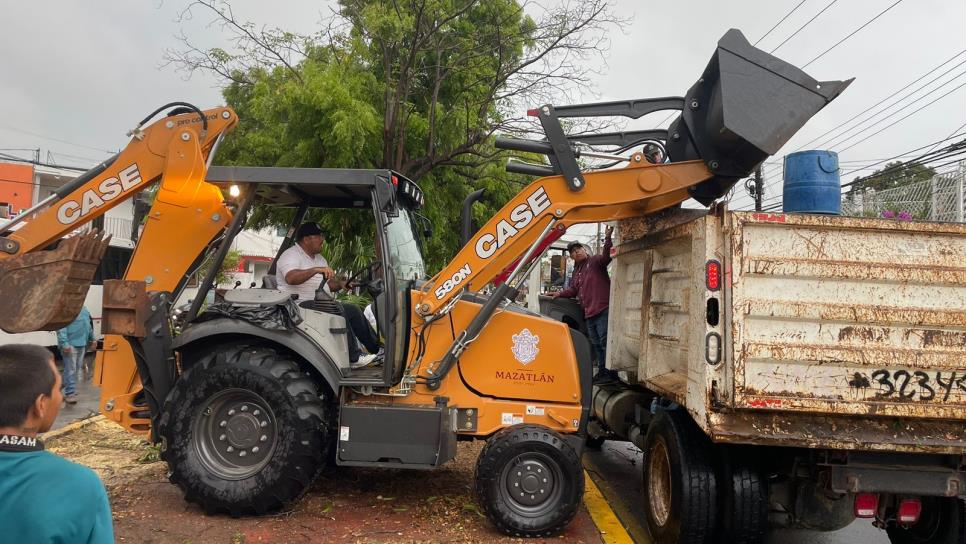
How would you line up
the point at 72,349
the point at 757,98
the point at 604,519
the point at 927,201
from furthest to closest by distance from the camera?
the point at 927,201
the point at 72,349
the point at 604,519
the point at 757,98

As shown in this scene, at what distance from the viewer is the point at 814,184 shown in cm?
438

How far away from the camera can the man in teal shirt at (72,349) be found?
971cm

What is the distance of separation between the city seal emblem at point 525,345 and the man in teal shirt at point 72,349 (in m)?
7.91

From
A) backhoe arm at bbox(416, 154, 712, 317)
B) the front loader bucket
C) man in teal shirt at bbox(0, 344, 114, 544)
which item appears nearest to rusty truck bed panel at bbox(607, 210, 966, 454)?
backhoe arm at bbox(416, 154, 712, 317)

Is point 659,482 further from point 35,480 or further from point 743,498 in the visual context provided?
point 35,480

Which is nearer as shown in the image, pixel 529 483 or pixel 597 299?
pixel 529 483

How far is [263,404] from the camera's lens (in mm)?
4781

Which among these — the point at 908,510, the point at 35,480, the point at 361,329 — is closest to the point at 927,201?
the point at 908,510

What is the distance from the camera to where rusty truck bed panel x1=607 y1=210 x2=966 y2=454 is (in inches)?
143

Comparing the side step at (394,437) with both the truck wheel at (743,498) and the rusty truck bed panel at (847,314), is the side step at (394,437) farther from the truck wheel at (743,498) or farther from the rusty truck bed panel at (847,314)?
the rusty truck bed panel at (847,314)

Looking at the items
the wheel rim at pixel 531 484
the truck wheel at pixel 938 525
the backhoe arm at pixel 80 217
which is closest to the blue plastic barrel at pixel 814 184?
the truck wheel at pixel 938 525

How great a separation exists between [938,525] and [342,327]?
4368 mm

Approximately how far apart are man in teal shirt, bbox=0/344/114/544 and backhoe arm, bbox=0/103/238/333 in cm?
304

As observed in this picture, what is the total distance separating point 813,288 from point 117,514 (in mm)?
4980
